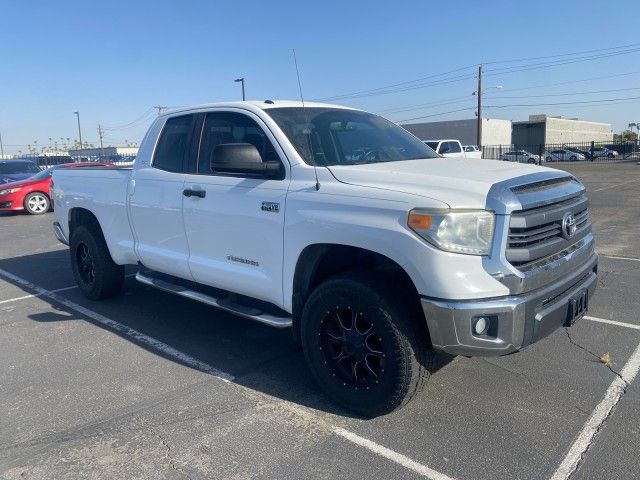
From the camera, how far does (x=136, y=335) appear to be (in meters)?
5.09

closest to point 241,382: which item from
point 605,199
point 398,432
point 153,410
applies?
point 153,410

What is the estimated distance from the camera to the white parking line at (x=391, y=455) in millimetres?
2863

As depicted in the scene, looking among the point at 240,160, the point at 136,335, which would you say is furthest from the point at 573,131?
the point at 240,160

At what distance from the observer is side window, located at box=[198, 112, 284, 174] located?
4.14m

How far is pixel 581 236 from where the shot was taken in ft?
12.3

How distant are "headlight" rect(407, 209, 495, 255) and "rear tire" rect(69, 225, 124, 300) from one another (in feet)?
13.3

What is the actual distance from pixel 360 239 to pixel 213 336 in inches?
90.2

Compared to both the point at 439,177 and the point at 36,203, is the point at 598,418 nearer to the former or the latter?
the point at 439,177

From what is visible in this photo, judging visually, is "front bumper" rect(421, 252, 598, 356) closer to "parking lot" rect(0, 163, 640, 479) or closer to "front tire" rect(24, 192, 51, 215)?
"parking lot" rect(0, 163, 640, 479)

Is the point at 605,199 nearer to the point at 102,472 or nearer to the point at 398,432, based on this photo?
the point at 398,432

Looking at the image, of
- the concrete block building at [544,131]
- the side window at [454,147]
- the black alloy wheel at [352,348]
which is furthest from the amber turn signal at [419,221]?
the concrete block building at [544,131]

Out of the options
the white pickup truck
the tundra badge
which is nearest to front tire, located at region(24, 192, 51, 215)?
the white pickup truck

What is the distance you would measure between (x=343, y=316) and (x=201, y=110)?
2383mm

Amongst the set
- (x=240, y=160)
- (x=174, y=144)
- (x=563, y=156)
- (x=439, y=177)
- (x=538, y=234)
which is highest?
(x=174, y=144)
